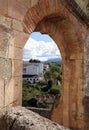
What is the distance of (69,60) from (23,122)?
427 cm

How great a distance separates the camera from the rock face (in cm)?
257

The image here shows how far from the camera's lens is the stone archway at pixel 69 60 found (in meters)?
6.25

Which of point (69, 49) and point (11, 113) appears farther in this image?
point (69, 49)

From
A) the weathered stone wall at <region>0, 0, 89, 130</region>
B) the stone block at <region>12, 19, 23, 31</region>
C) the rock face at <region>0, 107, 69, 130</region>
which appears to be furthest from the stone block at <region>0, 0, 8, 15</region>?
the rock face at <region>0, 107, 69, 130</region>

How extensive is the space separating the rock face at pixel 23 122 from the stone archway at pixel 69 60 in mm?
3339

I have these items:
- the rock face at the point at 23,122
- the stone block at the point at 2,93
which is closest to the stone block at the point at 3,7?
the stone block at the point at 2,93

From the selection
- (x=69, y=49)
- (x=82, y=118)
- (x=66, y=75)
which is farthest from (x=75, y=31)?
(x=82, y=118)

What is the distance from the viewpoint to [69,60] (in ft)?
22.3

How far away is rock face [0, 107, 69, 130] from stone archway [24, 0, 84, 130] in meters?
3.34

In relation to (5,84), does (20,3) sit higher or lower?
higher

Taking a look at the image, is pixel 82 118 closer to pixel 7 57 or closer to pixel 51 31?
pixel 51 31

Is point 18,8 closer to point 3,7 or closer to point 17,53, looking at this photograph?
point 3,7

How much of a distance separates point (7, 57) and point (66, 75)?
299 centimetres

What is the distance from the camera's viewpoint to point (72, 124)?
21.7 feet
